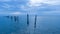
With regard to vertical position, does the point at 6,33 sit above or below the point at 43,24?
below

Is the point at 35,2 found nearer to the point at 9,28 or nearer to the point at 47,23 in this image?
the point at 47,23

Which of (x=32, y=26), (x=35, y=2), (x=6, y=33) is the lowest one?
(x=6, y=33)

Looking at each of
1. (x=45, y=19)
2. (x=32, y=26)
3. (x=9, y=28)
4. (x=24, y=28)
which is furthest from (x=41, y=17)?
(x=9, y=28)

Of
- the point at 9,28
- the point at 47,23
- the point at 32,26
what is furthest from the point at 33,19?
the point at 9,28

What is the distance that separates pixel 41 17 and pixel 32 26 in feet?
0.76

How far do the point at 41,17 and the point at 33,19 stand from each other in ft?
0.48

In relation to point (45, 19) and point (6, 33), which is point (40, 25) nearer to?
point (45, 19)

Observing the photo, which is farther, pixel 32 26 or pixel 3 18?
pixel 32 26

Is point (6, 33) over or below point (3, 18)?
below

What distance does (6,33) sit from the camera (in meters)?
1.69

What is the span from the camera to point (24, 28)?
166 centimetres

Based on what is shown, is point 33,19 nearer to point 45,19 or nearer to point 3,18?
point 45,19

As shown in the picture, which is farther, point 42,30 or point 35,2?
point 42,30

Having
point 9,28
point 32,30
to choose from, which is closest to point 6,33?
point 9,28
